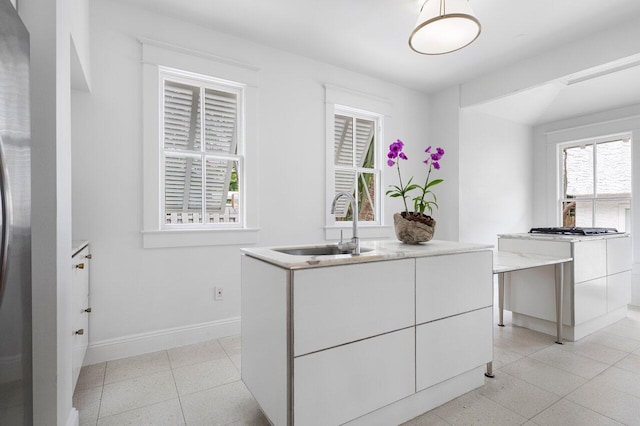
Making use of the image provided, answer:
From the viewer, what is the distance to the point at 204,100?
9.44 ft

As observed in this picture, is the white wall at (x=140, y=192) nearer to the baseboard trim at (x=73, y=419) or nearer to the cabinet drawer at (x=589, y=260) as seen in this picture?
the baseboard trim at (x=73, y=419)

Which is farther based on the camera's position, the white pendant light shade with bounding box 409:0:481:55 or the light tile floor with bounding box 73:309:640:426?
the white pendant light shade with bounding box 409:0:481:55

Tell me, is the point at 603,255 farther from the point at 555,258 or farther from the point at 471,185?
the point at 471,185

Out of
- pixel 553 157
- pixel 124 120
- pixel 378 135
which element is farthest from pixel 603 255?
pixel 124 120

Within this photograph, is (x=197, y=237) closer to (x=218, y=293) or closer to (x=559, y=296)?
(x=218, y=293)

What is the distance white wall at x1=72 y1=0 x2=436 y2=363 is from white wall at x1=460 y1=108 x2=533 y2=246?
2.29 metres

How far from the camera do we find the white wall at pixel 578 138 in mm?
3857

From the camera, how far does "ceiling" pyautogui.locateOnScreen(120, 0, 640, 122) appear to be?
8.18 feet

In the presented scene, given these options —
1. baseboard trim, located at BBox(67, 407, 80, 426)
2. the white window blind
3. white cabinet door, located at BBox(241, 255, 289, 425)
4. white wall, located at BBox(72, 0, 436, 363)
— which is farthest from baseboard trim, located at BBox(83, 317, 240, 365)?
the white window blind

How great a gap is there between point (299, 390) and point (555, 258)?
8.55 feet

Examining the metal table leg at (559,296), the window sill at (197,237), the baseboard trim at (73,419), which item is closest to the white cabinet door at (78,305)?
the baseboard trim at (73,419)

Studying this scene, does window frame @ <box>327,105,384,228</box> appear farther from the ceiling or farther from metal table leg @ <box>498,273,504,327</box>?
metal table leg @ <box>498,273,504,327</box>

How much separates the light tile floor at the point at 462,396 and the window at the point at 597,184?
2.21 meters

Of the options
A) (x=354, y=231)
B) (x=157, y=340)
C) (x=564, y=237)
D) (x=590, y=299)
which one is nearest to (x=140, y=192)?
(x=157, y=340)
